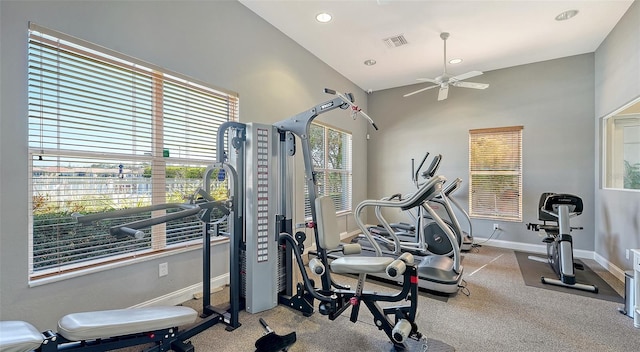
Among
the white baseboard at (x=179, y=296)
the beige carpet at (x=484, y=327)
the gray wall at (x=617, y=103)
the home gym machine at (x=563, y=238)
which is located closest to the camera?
the beige carpet at (x=484, y=327)

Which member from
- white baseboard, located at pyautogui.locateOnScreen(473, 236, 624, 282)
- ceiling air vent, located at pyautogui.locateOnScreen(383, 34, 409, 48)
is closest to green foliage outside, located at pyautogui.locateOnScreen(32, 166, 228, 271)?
ceiling air vent, located at pyautogui.locateOnScreen(383, 34, 409, 48)

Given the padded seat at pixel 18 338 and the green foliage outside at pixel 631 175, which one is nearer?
the padded seat at pixel 18 338

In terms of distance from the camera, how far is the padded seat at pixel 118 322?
146 cm

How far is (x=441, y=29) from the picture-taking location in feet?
12.2

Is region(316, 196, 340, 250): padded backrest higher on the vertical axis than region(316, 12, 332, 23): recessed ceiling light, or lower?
lower

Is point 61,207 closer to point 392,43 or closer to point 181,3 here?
point 181,3

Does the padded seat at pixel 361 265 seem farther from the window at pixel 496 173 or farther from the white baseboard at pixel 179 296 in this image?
the window at pixel 496 173

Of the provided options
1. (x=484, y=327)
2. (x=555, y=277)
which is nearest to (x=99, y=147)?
(x=484, y=327)

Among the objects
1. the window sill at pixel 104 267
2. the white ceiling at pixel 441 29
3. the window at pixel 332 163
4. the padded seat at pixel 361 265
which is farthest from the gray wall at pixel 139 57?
the padded seat at pixel 361 265

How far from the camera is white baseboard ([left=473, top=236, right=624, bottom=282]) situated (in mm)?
3704

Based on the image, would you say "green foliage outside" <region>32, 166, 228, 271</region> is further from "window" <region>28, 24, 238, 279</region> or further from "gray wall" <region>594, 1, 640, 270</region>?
"gray wall" <region>594, 1, 640, 270</region>

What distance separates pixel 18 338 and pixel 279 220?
5.75ft

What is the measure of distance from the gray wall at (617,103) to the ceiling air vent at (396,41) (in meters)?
2.47

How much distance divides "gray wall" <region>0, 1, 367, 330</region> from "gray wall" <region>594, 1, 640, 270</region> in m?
4.03
